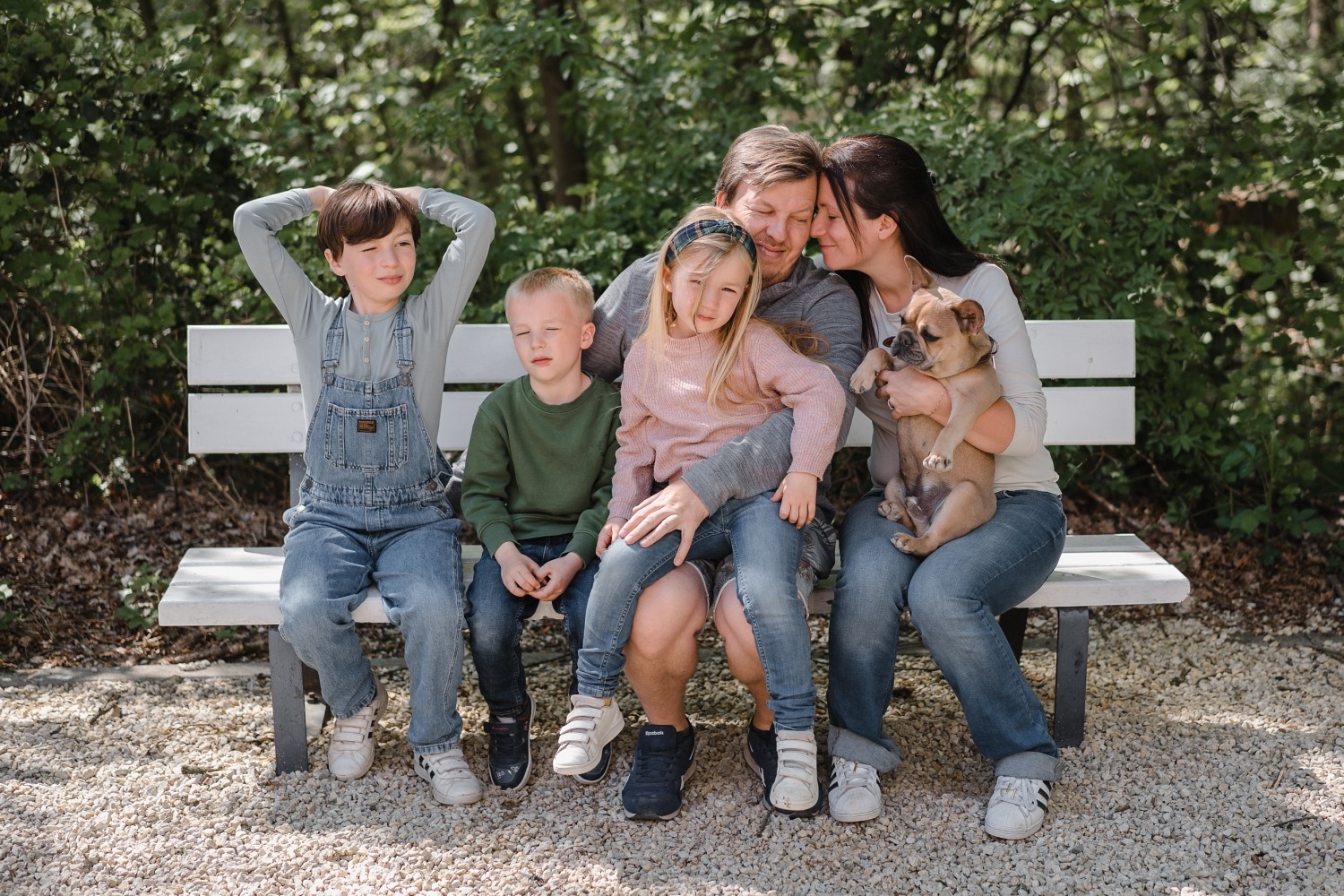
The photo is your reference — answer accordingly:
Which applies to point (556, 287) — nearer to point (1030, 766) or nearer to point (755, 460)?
point (755, 460)

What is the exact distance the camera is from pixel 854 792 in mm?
2939

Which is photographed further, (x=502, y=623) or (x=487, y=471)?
(x=487, y=471)

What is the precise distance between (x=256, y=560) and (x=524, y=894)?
1.39m

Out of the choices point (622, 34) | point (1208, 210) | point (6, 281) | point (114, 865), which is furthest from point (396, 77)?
point (114, 865)

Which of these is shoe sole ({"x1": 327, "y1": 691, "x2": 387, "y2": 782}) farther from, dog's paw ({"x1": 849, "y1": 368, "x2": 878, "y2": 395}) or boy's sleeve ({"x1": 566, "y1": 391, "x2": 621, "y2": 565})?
dog's paw ({"x1": 849, "y1": 368, "x2": 878, "y2": 395})

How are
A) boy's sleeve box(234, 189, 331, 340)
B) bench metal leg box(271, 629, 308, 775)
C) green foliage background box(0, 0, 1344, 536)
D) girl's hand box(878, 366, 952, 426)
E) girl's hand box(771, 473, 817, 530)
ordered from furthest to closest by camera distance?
green foliage background box(0, 0, 1344, 536) → boy's sleeve box(234, 189, 331, 340) → bench metal leg box(271, 629, 308, 775) → girl's hand box(878, 366, 952, 426) → girl's hand box(771, 473, 817, 530)

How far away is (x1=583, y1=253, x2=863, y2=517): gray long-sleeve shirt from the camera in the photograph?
3.01m

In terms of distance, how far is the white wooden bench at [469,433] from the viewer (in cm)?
320

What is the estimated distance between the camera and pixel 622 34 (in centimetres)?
572

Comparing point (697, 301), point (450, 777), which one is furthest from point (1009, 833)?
point (697, 301)

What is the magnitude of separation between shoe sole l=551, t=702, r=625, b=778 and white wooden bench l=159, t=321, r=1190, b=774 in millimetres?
587

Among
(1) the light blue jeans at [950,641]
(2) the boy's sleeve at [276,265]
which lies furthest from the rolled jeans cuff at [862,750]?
(2) the boy's sleeve at [276,265]

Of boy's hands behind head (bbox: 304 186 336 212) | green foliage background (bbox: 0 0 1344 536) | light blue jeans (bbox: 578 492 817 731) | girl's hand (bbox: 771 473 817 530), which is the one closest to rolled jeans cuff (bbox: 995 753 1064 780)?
light blue jeans (bbox: 578 492 817 731)

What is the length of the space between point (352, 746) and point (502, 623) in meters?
0.54
